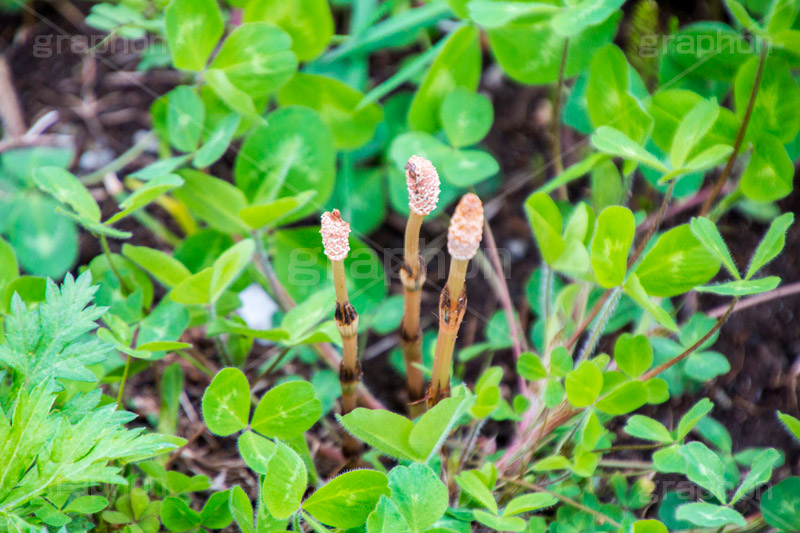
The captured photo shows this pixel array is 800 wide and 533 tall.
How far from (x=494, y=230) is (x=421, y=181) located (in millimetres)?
886

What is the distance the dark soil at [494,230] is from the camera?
4.32 feet

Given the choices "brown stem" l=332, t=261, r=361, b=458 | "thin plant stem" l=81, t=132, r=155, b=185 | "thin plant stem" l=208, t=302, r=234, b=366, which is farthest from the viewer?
"thin plant stem" l=81, t=132, r=155, b=185

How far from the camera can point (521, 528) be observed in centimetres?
81

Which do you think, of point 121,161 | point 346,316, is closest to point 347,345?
point 346,316

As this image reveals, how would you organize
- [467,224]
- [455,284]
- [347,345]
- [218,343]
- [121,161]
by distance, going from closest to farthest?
1. [467,224]
2. [455,284]
3. [347,345]
4. [218,343]
5. [121,161]

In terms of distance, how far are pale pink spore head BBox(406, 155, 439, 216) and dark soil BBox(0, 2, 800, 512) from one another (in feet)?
1.87

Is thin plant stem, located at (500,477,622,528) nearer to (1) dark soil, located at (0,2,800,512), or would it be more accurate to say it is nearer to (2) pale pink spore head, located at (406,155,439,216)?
(1) dark soil, located at (0,2,800,512)

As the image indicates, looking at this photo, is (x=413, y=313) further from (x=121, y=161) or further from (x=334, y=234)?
(x=121, y=161)

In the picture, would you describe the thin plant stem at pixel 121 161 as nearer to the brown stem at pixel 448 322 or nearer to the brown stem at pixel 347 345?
the brown stem at pixel 347 345

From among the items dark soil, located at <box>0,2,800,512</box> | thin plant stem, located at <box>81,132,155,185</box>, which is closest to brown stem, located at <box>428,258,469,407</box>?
dark soil, located at <box>0,2,800,512</box>

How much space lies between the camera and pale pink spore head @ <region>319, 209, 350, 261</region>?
78cm

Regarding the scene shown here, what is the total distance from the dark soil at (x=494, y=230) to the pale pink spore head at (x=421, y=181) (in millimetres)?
571

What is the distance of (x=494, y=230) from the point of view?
1646 mm

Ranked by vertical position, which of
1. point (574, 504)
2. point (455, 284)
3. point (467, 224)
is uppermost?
point (467, 224)
